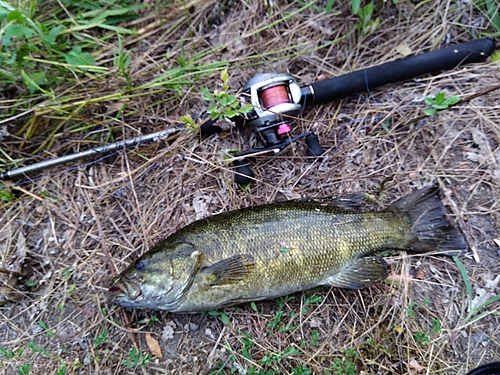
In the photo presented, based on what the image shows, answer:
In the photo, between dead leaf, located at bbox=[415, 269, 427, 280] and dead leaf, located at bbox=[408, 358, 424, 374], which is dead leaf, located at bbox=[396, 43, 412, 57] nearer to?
dead leaf, located at bbox=[415, 269, 427, 280]

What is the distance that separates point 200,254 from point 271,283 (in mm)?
577

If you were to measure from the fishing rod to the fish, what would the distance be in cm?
59

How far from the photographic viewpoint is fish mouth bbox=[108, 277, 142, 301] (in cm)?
260

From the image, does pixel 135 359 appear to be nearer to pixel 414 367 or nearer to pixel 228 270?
pixel 228 270

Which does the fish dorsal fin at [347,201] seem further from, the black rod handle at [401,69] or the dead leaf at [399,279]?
the black rod handle at [401,69]

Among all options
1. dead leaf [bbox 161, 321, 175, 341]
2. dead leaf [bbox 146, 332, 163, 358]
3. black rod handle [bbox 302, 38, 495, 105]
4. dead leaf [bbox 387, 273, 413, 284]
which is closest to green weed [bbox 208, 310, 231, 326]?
dead leaf [bbox 161, 321, 175, 341]

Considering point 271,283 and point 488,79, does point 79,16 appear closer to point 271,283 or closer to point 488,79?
point 271,283

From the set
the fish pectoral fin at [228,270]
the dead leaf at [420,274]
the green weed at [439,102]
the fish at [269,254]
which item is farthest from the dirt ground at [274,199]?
the fish pectoral fin at [228,270]

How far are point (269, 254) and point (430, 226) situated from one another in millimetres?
1375

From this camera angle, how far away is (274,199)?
3.18 metres

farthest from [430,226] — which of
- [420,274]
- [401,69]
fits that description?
[401,69]

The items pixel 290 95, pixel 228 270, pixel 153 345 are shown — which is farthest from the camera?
pixel 290 95

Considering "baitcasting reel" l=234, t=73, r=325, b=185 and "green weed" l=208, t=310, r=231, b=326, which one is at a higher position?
"baitcasting reel" l=234, t=73, r=325, b=185

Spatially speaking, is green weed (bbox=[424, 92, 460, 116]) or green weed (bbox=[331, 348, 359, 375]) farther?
green weed (bbox=[424, 92, 460, 116])
